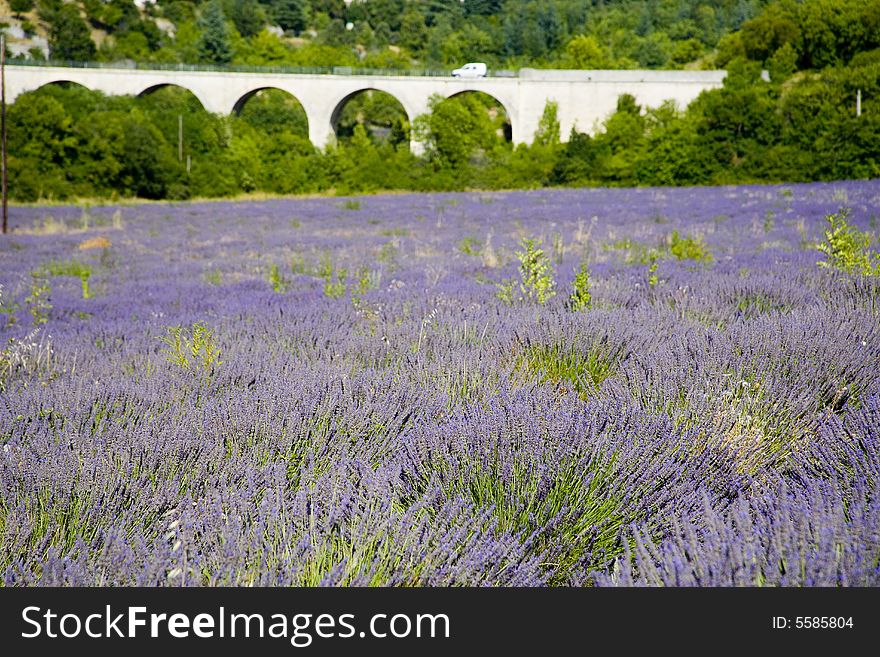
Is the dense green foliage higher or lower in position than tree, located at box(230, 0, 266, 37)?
lower

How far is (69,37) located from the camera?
7594 centimetres

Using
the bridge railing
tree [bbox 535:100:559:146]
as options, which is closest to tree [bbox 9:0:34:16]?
the bridge railing

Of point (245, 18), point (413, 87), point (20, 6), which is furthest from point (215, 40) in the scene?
point (245, 18)

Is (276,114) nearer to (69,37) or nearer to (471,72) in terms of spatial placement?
(471,72)

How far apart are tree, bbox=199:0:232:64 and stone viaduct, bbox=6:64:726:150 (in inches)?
750

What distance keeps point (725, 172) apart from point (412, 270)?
28974 millimetres

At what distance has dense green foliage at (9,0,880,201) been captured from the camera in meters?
27.3

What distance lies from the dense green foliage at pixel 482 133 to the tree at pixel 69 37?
1.05ft

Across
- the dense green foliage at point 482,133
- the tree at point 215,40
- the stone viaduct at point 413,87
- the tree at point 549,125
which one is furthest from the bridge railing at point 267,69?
the tree at point 215,40

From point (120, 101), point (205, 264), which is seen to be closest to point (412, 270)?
point (205, 264)

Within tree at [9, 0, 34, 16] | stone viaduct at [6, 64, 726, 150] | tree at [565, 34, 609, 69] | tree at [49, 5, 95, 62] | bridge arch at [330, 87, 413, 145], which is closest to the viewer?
stone viaduct at [6, 64, 726, 150]

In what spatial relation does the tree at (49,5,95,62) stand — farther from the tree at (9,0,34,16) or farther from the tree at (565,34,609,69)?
the tree at (565,34,609,69)

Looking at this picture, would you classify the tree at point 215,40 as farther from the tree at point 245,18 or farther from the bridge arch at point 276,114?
the tree at point 245,18
